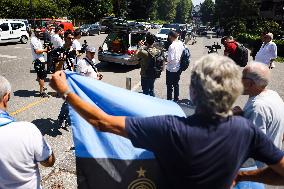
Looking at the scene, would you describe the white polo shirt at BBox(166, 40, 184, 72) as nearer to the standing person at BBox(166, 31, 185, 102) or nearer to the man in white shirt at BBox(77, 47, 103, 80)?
the standing person at BBox(166, 31, 185, 102)

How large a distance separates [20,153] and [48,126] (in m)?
5.01

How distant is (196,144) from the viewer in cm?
196

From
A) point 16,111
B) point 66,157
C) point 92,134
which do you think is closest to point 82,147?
point 92,134

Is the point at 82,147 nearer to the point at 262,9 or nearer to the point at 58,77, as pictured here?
the point at 58,77

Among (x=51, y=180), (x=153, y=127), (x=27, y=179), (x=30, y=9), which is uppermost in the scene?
(x=30, y=9)

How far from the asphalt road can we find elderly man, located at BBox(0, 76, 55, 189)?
167cm

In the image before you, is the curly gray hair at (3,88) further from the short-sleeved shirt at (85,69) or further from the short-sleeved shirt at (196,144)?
the short-sleeved shirt at (85,69)

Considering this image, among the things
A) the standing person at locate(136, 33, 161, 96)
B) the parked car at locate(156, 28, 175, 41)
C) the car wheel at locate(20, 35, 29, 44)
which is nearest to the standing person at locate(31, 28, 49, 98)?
the standing person at locate(136, 33, 161, 96)

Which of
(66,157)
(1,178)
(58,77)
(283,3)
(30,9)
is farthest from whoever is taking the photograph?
(283,3)

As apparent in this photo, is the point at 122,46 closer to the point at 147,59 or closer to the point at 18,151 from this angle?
the point at 147,59

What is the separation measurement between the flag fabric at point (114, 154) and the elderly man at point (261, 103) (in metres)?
0.93

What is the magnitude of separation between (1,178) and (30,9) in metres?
46.3

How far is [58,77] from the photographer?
2.26 metres

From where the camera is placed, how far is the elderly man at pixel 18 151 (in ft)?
8.66
